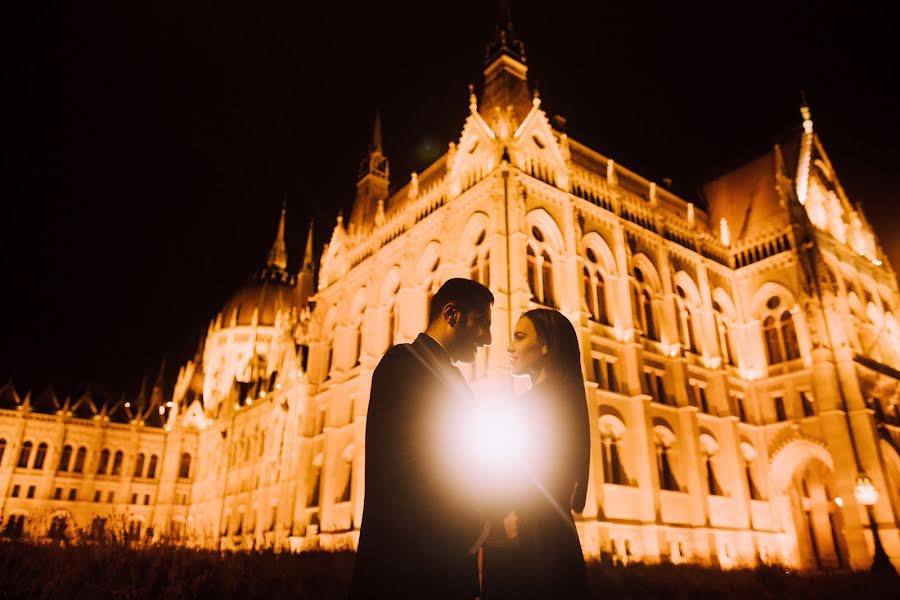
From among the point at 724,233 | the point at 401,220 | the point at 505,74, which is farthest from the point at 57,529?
the point at 724,233

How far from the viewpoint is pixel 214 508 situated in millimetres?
54844

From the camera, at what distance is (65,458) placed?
61.6 meters

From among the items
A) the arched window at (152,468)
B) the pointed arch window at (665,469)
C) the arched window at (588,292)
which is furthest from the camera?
the arched window at (152,468)

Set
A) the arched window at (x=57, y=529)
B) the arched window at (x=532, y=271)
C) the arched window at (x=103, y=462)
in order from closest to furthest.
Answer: the arched window at (x=57, y=529), the arched window at (x=532, y=271), the arched window at (x=103, y=462)

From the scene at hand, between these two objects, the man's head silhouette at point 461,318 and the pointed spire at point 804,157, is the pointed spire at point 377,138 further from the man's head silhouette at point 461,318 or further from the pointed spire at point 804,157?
the man's head silhouette at point 461,318

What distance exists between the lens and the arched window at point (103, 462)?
6233 cm

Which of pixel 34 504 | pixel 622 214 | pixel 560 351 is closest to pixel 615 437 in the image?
pixel 622 214

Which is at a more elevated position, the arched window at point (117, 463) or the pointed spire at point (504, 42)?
the pointed spire at point (504, 42)

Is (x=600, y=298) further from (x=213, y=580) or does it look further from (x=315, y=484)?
(x=213, y=580)

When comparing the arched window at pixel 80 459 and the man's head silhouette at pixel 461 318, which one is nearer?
the man's head silhouette at pixel 461 318

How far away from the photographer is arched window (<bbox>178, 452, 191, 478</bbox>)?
65056 mm

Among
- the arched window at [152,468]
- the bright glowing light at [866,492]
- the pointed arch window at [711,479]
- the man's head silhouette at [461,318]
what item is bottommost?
the man's head silhouette at [461,318]

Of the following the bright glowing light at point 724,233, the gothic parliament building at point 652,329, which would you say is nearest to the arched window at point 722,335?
the gothic parliament building at point 652,329

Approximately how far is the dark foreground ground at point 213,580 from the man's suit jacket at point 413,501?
229 inches
